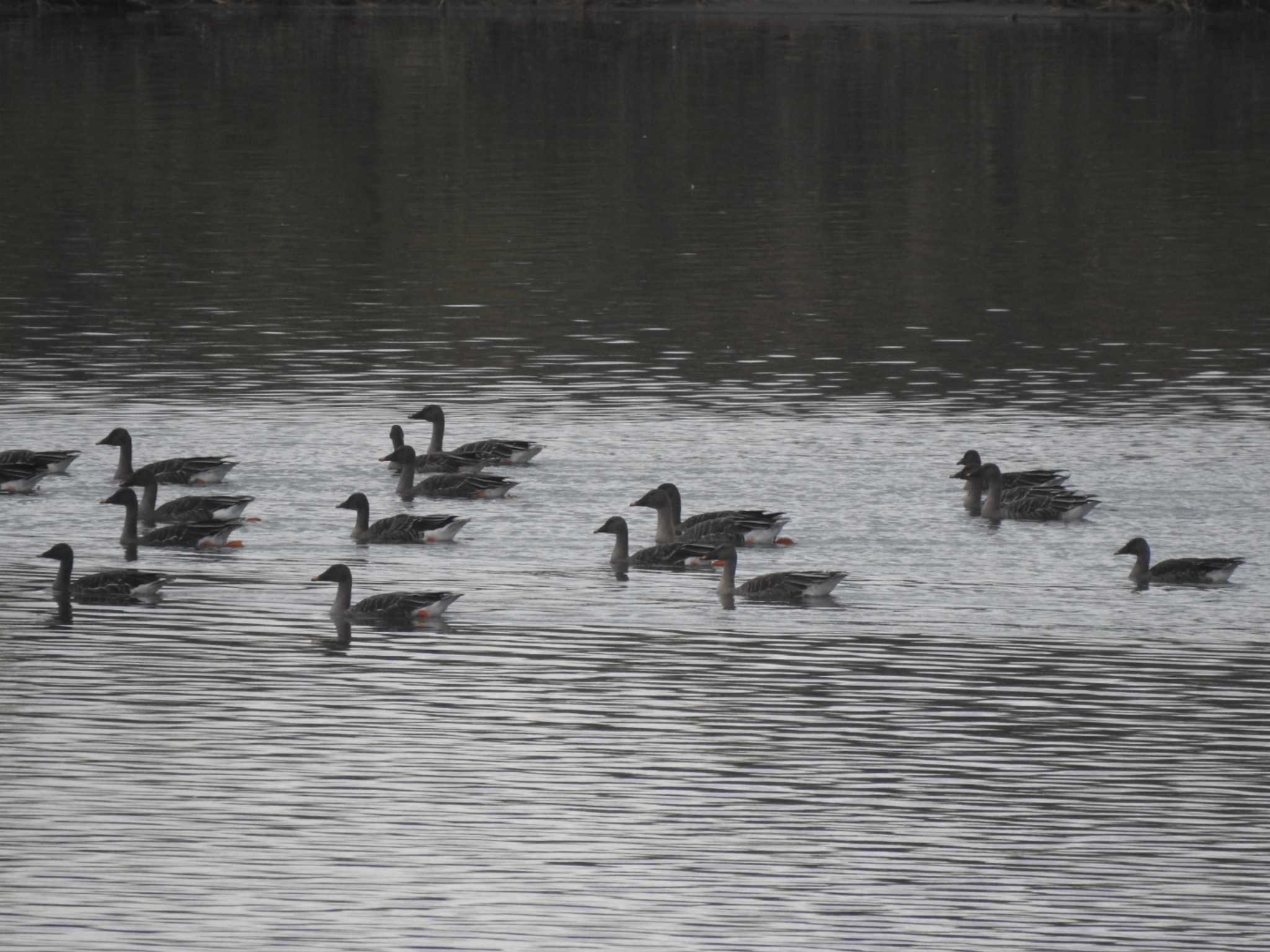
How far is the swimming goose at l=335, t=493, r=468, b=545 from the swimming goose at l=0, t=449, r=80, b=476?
4045mm

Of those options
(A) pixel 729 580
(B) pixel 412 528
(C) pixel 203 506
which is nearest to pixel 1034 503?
→ (A) pixel 729 580

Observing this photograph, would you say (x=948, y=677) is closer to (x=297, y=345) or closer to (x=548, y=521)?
(x=548, y=521)

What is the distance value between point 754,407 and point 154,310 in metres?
13.1

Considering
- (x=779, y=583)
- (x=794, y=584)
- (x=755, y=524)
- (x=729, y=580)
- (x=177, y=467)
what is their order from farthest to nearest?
1. (x=177, y=467)
2. (x=755, y=524)
3. (x=729, y=580)
4. (x=779, y=583)
5. (x=794, y=584)

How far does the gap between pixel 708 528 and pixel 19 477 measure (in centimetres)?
786

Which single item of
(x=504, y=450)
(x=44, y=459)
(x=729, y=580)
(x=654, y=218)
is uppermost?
(x=44, y=459)

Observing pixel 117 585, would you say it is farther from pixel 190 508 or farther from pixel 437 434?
pixel 437 434

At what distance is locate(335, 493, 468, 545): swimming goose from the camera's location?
26828 mm

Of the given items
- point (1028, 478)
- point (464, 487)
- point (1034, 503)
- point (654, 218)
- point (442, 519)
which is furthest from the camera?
point (654, 218)

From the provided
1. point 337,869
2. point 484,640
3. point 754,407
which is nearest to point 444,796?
point 337,869

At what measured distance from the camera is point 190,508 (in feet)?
90.3

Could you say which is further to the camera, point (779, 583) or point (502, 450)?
point (502, 450)

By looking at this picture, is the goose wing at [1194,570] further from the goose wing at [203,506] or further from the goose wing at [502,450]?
the goose wing at [203,506]

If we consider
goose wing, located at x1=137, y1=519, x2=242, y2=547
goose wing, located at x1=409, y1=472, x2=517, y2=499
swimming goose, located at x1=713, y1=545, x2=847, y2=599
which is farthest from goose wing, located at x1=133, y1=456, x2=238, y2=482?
swimming goose, located at x1=713, y1=545, x2=847, y2=599
